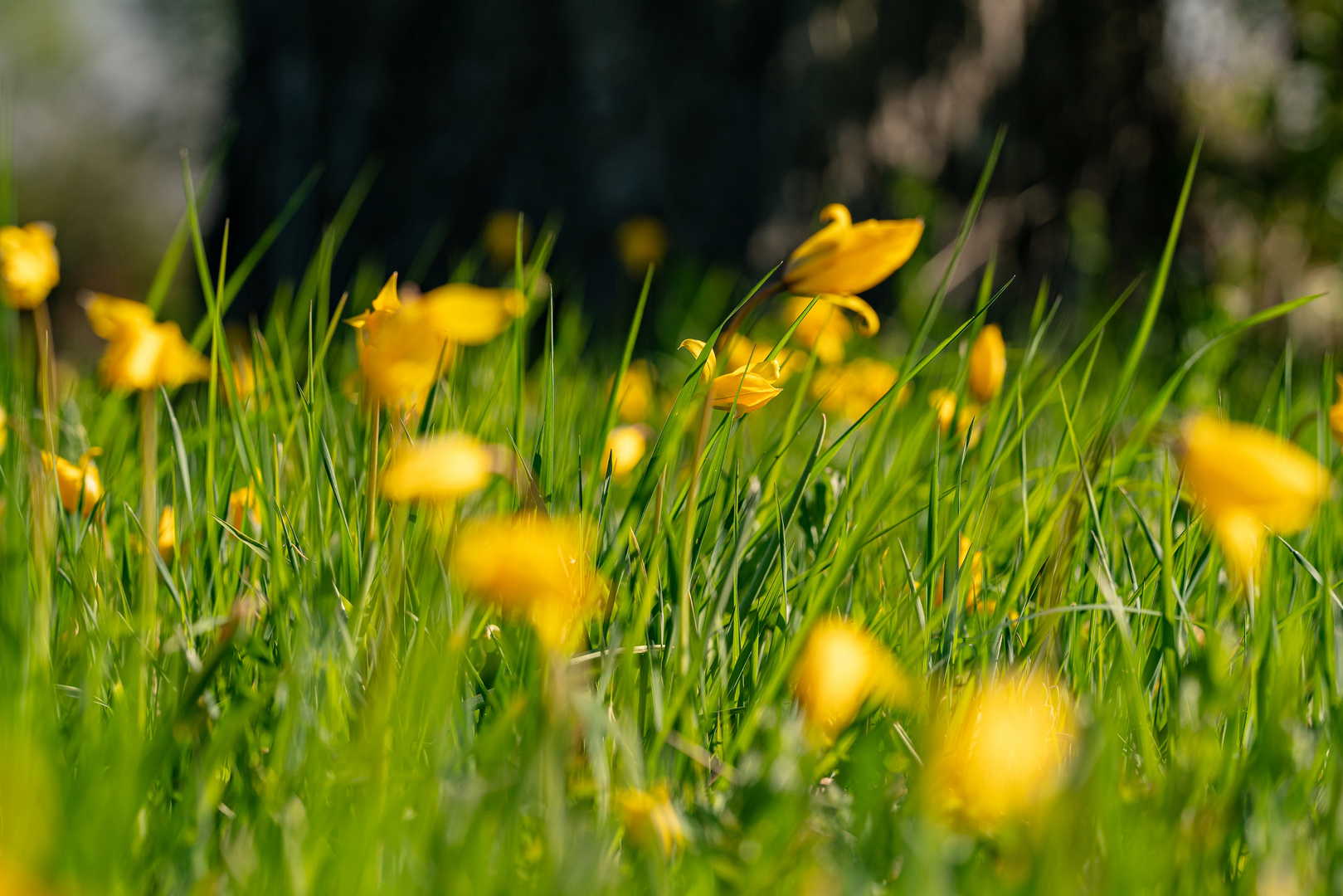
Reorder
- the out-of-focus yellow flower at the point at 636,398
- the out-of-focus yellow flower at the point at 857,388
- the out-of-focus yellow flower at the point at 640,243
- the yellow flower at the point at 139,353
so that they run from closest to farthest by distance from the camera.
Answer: the yellow flower at the point at 139,353 → the out-of-focus yellow flower at the point at 857,388 → the out-of-focus yellow flower at the point at 636,398 → the out-of-focus yellow flower at the point at 640,243

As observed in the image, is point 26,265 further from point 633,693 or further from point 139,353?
point 633,693

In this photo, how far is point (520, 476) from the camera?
0.65 metres

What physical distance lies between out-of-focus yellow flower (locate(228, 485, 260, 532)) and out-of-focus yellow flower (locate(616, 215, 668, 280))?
1969 mm

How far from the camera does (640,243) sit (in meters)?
2.95

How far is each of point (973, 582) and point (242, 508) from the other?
2.55 feet

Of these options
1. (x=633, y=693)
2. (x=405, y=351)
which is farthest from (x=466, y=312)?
(x=633, y=693)

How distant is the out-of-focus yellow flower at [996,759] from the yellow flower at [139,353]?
830 mm

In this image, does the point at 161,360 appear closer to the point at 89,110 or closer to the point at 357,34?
the point at 357,34

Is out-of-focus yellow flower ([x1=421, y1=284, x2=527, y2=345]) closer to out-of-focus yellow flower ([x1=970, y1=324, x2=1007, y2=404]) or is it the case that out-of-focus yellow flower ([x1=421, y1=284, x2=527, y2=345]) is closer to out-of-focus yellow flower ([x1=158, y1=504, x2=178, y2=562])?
out-of-focus yellow flower ([x1=158, y1=504, x2=178, y2=562])

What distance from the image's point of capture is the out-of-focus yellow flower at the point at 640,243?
2951 mm

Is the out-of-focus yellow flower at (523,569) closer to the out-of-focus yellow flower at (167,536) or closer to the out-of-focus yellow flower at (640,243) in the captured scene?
the out-of-focus yellow flower at (167,536)

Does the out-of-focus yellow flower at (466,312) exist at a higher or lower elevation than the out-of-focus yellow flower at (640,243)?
higher

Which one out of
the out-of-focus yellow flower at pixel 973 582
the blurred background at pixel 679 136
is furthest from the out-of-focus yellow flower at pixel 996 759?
the blurred background at pixel 679 136

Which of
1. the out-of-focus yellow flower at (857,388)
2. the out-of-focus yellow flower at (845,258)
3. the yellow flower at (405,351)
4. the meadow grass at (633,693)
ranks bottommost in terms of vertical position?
the out-of-focus yellow flower at (857,388)
